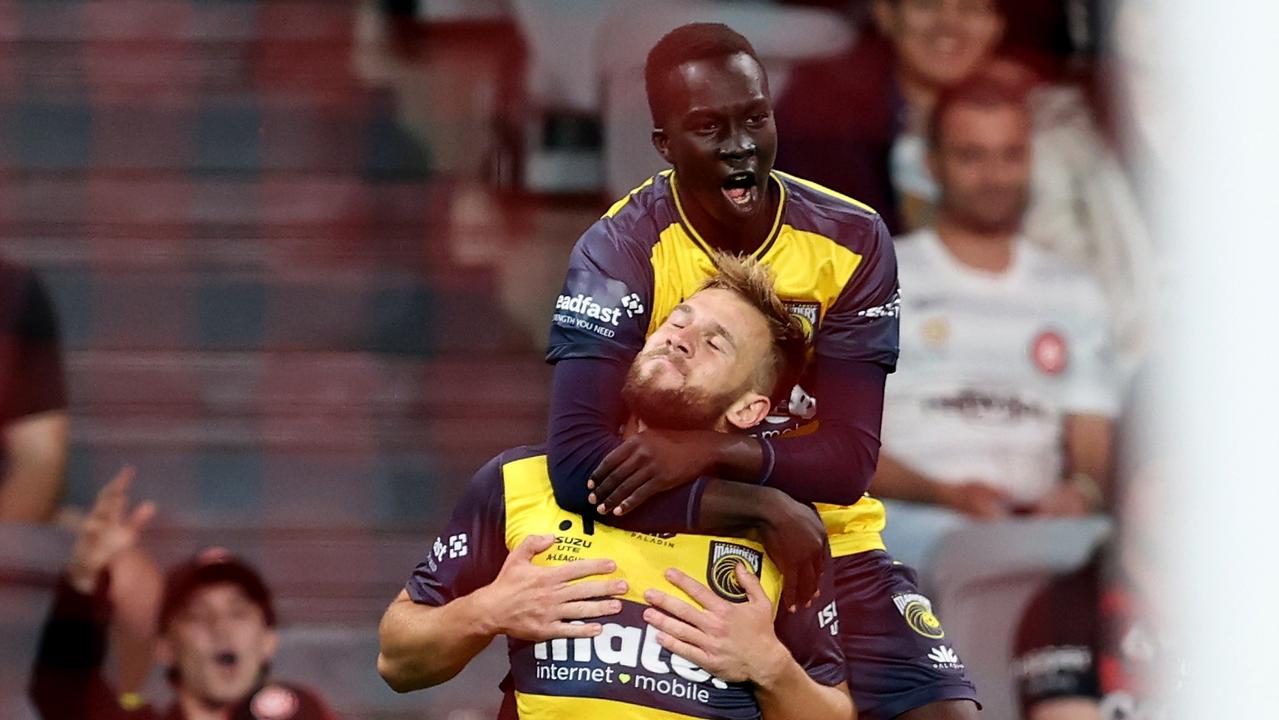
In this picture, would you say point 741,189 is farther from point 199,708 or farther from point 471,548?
point 199,708

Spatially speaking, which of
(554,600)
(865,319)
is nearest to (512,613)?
(554,600)

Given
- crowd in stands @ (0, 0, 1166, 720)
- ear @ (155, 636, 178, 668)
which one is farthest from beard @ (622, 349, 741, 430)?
ear @ (155, 636, 178, 668)

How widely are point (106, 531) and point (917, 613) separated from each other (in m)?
1.61

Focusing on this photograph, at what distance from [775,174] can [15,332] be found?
68.1 inches

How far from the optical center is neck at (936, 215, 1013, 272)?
3.67m

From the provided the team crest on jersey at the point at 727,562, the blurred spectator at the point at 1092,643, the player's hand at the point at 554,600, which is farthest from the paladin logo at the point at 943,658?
the blurred spectator at the point at 1092,643

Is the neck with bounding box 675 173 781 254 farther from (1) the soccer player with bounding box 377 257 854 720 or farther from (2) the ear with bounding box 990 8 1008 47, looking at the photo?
(2) the ear with bounding box 990 8 1008 47

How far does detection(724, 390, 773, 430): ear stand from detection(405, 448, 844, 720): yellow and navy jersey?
142 mm

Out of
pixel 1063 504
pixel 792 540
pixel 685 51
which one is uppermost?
pixel 685 51

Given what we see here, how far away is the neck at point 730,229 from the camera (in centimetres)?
223

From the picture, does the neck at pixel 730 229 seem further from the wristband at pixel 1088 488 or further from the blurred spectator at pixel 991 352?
the wristband at pixel 1088 488

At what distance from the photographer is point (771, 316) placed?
7.31 feet

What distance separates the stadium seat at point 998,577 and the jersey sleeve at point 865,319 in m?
1.34

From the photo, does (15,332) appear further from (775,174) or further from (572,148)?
(775,174)
